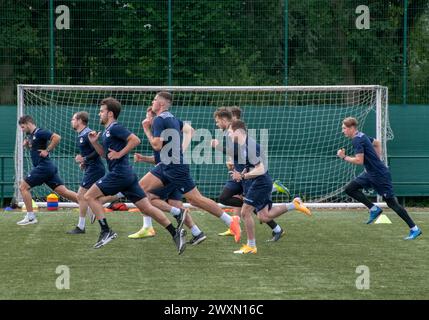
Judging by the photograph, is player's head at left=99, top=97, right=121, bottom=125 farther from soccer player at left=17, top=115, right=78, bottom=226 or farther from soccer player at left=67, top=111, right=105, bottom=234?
soccer player at left=17, top=115, right=78, bottom=226

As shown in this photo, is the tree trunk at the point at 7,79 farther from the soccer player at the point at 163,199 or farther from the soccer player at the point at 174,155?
the soccer player at the point at 174,155

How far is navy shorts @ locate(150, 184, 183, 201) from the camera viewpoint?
13.0 m

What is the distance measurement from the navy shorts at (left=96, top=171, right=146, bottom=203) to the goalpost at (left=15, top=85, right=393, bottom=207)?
818 cm

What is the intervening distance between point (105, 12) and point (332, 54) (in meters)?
5.51

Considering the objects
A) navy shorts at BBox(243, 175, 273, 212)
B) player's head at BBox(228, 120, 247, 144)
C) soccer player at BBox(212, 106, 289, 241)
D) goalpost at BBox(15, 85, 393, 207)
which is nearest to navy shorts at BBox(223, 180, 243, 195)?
soccer player at BBox(212, 106, 289, 241)

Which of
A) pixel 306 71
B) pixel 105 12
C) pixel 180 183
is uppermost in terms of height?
pixel 105 12

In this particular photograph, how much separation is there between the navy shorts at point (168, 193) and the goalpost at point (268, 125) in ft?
21.9

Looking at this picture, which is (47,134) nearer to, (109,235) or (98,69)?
(109,235)

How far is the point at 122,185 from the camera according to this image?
11.7m

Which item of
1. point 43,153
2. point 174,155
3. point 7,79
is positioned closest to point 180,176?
point 174,155

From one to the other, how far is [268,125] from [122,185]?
9.66 meters

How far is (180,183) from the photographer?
12023mm
